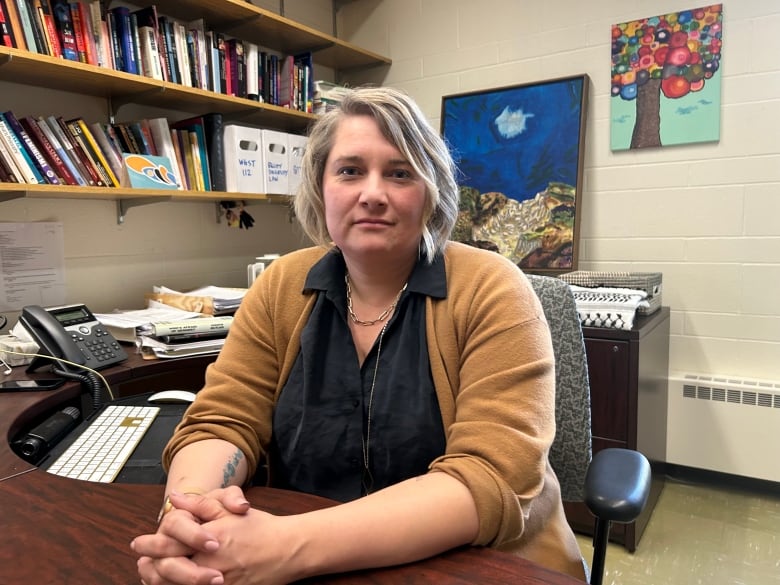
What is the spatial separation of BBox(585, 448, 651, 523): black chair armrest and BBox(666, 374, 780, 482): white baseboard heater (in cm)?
165

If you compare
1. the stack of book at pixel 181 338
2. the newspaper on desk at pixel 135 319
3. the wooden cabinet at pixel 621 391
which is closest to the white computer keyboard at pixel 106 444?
the stack of book at pixel 181 338

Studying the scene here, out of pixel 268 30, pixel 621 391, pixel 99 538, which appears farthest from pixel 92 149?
pixel 621 391

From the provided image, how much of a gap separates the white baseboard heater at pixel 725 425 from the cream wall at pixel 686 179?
0.09 metres

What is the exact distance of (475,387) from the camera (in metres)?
0.91

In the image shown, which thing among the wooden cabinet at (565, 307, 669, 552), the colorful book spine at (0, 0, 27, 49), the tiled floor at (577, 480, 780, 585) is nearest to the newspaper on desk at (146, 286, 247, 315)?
the colorful book spine at (0, 0, 27, 49)

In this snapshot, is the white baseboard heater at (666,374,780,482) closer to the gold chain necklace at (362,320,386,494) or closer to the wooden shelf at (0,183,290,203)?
the gold chain necklace at (362,320,386,494)

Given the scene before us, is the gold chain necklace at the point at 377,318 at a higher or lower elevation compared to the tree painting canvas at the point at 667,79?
lower

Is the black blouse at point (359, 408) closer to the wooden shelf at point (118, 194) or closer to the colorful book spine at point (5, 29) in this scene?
the wooden shelf at point (118, 194)

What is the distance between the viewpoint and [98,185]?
195cm

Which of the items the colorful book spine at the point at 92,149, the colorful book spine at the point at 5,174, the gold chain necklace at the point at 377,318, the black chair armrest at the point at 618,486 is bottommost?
the black chair armrest at the point at 618,486

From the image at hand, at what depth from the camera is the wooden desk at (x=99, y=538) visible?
0.66 metres

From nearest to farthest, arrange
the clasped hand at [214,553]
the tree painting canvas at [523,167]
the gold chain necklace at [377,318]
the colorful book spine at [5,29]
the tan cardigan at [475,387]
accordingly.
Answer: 1. the clasped hand at [214,553]
2. the tan cardigan at [475,387]
3. the gold chain necklace at [377,318]
4. the colorful book spine at [5,29]
5. the tree painting canvas at [523,167]

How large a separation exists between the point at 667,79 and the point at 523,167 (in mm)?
673

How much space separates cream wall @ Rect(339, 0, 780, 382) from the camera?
7.43ft
